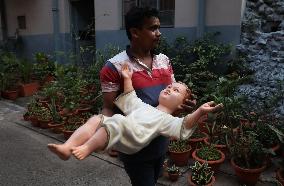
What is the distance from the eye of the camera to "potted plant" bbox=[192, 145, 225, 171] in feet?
12.8

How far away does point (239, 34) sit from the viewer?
5605 mm

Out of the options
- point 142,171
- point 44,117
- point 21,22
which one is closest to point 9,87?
point 44,117

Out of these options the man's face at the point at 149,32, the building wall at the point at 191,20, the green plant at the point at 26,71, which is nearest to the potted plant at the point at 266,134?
the building wall at the point at 191,20

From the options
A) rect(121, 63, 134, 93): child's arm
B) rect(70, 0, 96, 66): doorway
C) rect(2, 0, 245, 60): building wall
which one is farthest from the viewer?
rect(70, 0, 96, 66): doorway

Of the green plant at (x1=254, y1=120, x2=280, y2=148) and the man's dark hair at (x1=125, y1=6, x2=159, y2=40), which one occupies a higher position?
the man's dark hair at (x1=125, y1=6, x2=159, y2=40)

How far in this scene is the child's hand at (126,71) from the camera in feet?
7.00

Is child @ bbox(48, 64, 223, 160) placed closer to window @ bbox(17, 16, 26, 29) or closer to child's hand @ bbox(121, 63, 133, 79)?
child's hand @ bbox(121, 63, 133, 79)

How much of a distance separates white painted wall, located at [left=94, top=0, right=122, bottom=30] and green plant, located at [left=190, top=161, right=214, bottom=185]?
5082 mm

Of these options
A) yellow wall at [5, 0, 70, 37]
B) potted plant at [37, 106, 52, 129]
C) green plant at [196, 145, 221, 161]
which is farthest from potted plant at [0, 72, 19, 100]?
green plant at [196, 145, 221, 161]

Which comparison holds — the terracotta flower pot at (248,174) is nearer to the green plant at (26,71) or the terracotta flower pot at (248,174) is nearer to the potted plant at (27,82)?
the potted plant at (27,82)

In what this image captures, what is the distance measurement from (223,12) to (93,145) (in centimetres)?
468

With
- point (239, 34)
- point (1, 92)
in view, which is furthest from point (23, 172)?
point (1, 92)

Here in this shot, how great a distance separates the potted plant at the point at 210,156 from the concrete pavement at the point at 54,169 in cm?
22

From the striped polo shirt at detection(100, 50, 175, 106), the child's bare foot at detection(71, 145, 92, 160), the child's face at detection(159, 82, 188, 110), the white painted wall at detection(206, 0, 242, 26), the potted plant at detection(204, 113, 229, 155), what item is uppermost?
the white painted wall at detection(206, 0, 242, 26)
